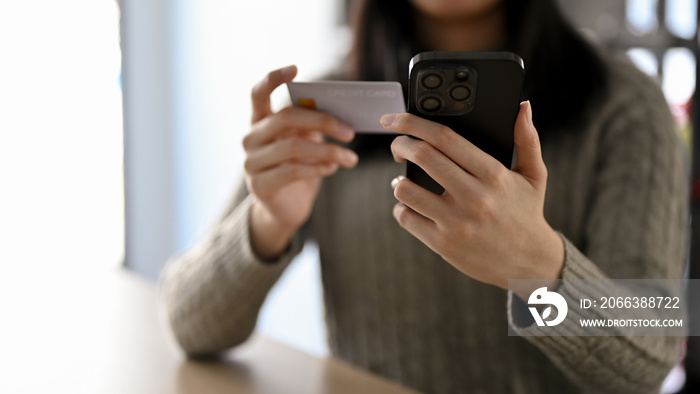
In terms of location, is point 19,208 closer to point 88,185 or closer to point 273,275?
point 88,185

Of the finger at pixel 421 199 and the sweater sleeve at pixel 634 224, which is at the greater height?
the finger at pixel 421 199

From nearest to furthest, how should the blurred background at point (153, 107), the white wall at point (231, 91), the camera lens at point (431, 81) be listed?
Answer: the camera lens at point (431, 81) < the blurred background at point (153, 107) < the white wall at point (231, 91)

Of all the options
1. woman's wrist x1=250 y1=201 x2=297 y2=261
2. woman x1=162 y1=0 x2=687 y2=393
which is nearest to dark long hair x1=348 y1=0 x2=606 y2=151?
woman x1=162 y1=0 x2=687 y2=393

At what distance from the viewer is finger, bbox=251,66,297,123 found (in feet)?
1.20

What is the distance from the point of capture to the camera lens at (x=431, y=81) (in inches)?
11.1

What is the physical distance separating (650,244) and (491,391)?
22cm

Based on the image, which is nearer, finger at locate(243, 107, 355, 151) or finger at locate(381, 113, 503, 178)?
finger at locate(381, 113, 503, 178)

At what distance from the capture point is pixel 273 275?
595 mm

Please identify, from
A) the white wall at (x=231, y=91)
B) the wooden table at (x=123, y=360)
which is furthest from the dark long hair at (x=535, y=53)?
the white wall at (x=231, y=91)

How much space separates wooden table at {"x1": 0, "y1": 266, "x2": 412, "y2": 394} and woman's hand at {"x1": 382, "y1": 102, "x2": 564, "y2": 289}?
23cm

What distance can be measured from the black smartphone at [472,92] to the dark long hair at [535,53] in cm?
7

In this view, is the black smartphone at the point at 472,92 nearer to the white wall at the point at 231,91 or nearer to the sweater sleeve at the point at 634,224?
the sweater sleeve at the point at 634,224

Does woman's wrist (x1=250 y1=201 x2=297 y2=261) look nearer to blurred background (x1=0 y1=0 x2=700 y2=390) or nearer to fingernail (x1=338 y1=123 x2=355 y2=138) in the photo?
fingernail (x1=338 y1=123 x2=355 y2=138)

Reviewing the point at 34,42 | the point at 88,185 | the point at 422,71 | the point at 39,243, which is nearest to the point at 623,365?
the point at 422,71
